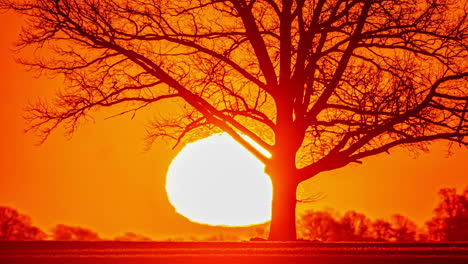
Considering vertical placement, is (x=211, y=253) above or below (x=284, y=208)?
below

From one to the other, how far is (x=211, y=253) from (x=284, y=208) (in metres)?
7.42

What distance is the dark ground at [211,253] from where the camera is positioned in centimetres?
902

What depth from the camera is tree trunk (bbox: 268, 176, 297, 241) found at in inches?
675

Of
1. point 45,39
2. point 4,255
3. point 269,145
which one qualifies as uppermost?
point 45,39

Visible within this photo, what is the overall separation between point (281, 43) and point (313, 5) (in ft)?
3.51

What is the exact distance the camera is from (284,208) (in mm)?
17188

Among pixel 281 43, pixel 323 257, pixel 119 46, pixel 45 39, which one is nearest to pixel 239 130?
pixel 281 43

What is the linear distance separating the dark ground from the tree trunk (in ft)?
16.6

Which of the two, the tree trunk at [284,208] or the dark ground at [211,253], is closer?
the dark ground at [211,253]

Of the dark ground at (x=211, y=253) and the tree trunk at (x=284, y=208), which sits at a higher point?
the tree trunk at (x=284, y=208)

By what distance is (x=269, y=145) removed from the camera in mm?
17469

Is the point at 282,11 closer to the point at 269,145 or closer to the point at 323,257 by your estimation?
the point at 269,145

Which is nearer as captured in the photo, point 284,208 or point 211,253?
point 211,253

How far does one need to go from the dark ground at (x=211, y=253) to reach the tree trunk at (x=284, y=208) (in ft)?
16.6
